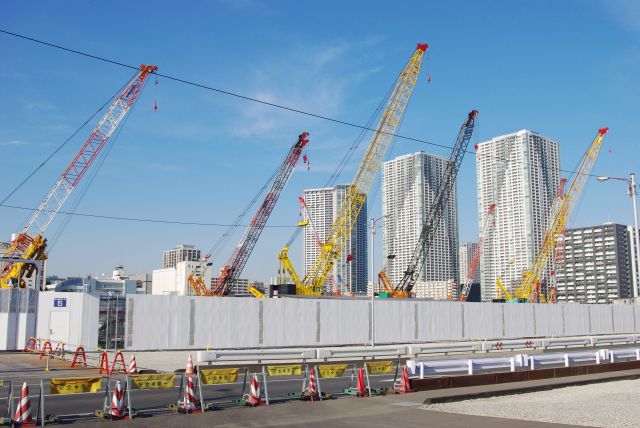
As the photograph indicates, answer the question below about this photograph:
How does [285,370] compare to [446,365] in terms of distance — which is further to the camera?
[446,365]

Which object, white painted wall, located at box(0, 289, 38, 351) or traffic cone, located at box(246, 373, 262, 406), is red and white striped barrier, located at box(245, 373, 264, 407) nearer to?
traffic cone, located at box(246, 373, 262, 406)

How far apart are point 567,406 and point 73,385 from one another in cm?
1473

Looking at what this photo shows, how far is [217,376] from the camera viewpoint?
19.6 m

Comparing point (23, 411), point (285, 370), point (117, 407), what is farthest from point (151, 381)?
point (285, 370)

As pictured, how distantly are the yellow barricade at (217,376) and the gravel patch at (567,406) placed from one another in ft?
20.2

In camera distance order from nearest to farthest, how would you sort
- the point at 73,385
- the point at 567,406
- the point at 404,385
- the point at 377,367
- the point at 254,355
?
the point at 73,385 < the point at 567,406 < the point at 404,385 < the point at 377,367 < the point at 254,355

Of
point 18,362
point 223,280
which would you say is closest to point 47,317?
point 18,362

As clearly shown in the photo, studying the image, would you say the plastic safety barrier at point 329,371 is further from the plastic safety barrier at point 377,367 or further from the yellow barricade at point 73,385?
the yellow barricade at point 73,385

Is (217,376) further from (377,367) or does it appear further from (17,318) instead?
(17,318)

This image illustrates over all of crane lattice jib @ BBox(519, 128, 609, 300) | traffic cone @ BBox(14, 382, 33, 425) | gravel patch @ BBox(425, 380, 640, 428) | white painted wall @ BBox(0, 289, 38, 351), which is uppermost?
crane lattice jib @ BBox(519, 128, 609, 300)

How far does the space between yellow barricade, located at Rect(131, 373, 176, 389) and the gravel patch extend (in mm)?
7891

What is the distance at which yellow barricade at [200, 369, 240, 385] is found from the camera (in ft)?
63.0

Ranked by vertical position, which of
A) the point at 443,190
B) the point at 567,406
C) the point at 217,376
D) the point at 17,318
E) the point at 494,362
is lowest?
the point at 567,406

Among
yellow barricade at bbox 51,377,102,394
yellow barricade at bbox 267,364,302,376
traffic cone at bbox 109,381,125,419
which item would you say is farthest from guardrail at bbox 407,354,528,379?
yellow barricade at bbox 51,377,102,394
